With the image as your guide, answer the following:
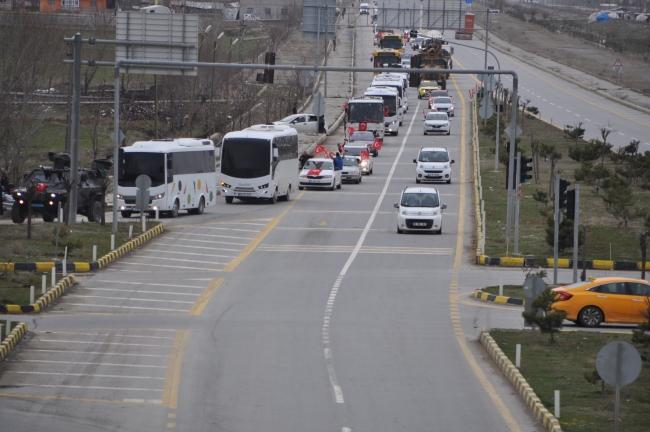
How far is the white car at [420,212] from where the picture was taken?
36.5 meters

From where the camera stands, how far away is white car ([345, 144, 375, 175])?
55.1 metres

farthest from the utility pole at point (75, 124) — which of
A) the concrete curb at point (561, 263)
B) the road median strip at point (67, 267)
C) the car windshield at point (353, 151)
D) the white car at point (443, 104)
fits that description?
the white car at point (443, 104)

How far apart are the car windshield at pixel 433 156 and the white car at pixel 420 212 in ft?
47.5

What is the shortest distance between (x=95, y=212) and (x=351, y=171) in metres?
16.3

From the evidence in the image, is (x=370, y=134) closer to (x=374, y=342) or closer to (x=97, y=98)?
(x=97, y=98)

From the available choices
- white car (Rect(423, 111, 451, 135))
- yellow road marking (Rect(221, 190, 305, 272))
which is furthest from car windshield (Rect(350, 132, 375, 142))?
yellow road marking (Rect(221, 190, 305, 272))

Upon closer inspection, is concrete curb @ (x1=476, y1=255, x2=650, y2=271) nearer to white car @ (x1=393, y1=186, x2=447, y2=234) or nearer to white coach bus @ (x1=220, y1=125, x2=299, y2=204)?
white car @ (x1=393, y1=186, x2=447, y2=234)

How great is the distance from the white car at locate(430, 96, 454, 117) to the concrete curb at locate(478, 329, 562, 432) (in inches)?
2407

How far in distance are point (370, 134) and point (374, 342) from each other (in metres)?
43.5

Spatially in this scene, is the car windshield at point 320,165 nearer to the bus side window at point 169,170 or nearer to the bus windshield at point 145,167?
the bus side window at point 169,170

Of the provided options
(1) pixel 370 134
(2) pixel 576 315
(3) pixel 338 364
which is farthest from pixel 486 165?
(3) pixel 338 364

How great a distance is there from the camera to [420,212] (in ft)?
120

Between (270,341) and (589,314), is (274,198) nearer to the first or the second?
(589,314)

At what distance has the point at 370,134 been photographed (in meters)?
62.9
